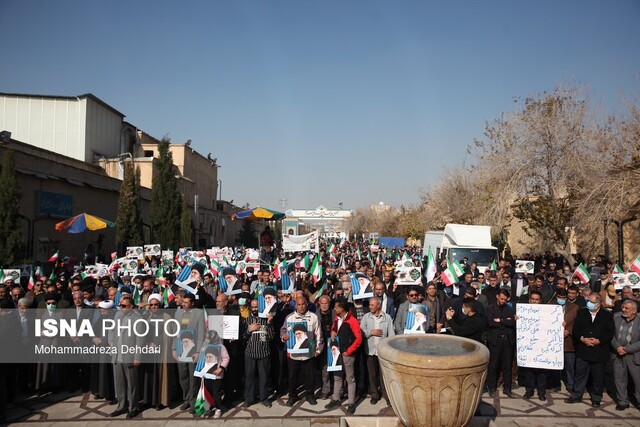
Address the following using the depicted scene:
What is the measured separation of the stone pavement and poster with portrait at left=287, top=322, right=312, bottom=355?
2.86ft

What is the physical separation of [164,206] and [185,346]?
25.1 metres

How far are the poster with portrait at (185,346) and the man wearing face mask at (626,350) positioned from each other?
21.0ft

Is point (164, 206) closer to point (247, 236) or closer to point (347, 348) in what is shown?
point (247, 236)

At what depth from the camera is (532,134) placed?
68.7 feet

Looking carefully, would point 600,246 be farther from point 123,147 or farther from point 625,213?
point 123,147

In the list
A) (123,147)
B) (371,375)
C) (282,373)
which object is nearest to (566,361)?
(371,375)

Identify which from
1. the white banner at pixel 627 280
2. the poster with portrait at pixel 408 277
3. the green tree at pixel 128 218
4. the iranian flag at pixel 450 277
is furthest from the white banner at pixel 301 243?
the white banner at pixel 627 280

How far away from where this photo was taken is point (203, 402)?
6.96m

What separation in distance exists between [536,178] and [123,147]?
111ft

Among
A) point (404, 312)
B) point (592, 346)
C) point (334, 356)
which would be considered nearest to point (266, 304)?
point (334, 356)

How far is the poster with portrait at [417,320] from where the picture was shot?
752 cm

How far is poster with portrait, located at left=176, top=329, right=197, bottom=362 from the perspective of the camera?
7.09 m

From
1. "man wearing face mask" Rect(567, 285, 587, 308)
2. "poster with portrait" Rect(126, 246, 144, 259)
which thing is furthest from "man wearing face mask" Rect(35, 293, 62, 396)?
"man wearing face mask" Rect(567, 285, 587, 308)

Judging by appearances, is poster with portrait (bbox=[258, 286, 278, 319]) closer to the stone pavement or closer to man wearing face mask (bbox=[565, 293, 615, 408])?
the stone pavement
